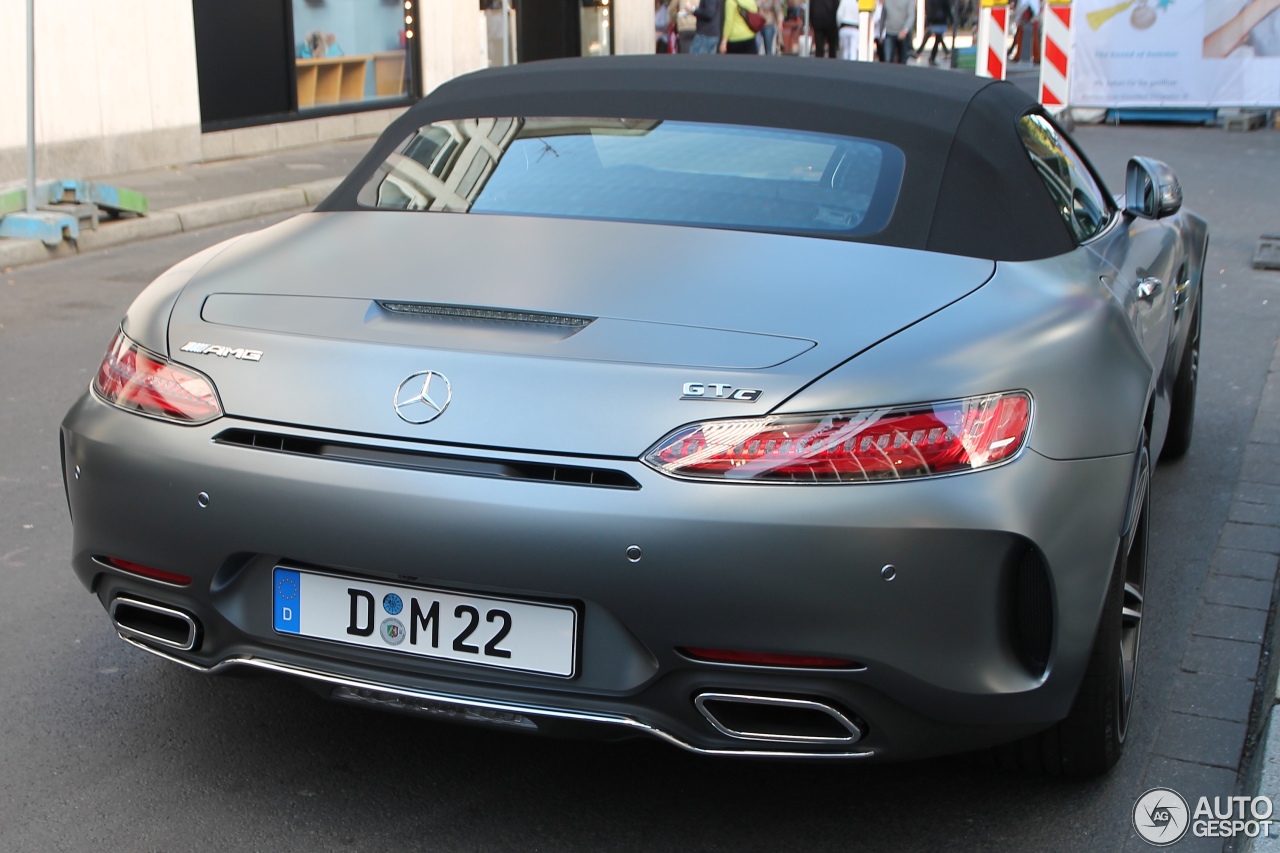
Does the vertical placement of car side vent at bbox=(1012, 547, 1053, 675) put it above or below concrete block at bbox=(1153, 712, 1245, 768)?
above

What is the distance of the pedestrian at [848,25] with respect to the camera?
23641 millimetres

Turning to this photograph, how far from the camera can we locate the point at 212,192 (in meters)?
11.8

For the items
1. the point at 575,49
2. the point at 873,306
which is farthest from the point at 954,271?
the point at 575,49

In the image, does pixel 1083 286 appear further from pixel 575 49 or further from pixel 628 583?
pixel 575 49

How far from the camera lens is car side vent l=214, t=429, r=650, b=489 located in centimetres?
243

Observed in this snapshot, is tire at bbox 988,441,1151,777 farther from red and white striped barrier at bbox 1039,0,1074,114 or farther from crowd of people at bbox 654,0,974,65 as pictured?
crowd of people at bbox 654,0,974,65

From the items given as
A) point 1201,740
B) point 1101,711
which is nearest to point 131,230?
point 1201,740

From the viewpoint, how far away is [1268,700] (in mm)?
3408

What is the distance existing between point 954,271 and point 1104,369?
1.10 ft

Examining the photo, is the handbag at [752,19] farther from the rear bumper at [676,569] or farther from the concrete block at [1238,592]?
the rear bumper at [676,569]

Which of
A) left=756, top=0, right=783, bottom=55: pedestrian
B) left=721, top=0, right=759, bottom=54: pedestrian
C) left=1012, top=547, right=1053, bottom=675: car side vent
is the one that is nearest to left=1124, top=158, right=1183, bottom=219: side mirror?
left=1012, top=547, right=1053, bottom=675: car side vent

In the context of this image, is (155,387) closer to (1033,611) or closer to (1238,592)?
(1033,611)
